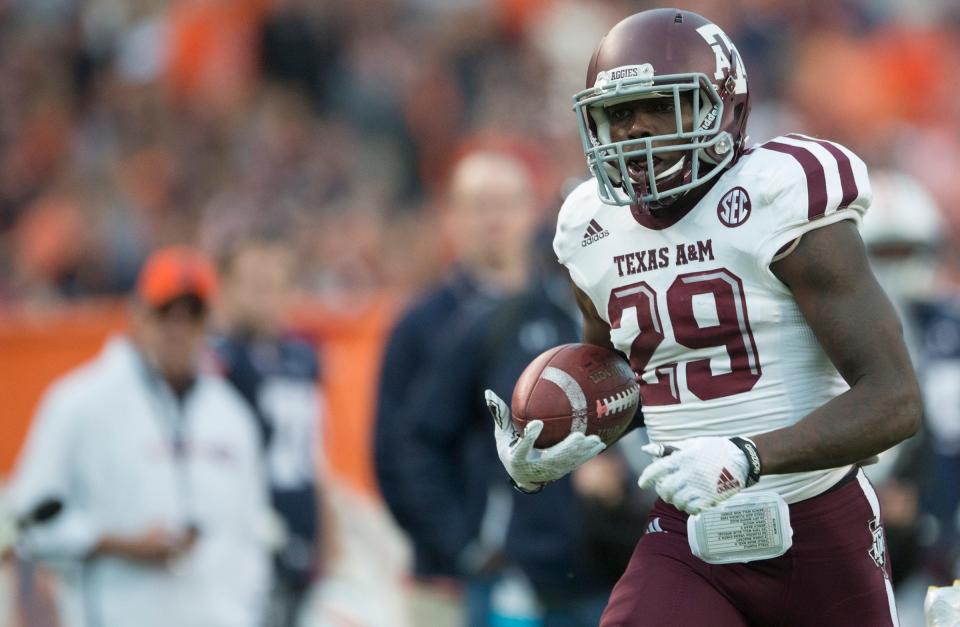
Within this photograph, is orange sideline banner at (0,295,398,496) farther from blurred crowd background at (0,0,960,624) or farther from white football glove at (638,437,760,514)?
white football glove at (638,437,760,514)

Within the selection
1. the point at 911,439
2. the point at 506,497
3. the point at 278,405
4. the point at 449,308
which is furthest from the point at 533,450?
the point at 278,405

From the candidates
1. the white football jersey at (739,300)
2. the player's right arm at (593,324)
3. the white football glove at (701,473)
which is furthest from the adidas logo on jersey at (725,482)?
the player's right arm at (593,324)

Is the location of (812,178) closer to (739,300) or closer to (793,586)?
(739,300)

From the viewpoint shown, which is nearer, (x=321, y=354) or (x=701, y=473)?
(x=701, y=473)

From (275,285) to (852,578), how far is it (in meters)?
3.60

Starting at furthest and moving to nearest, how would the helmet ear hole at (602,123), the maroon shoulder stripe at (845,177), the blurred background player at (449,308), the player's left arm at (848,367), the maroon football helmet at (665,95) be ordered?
the blurred background player at (449,308)
the helmet ear hole at (602,123)
the maroon football helmet at (665,95)
the maroon shoulder stripe at (845,177)
the player's left arm at (848,367)

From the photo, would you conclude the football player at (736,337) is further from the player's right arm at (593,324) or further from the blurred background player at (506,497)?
the blurred background player at (506,497)

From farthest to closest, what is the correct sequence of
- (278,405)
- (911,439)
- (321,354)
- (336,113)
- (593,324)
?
(336,113)
(321,354)
(278,405)
(911,439)
(593,324)

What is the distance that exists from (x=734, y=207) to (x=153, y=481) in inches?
108

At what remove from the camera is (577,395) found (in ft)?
10.2

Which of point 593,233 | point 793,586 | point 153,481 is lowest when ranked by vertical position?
point 153,481

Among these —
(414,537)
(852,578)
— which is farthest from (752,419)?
(414,537)

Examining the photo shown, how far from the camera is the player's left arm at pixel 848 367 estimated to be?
2.82m

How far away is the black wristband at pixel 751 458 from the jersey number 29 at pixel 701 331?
25 centimetres
